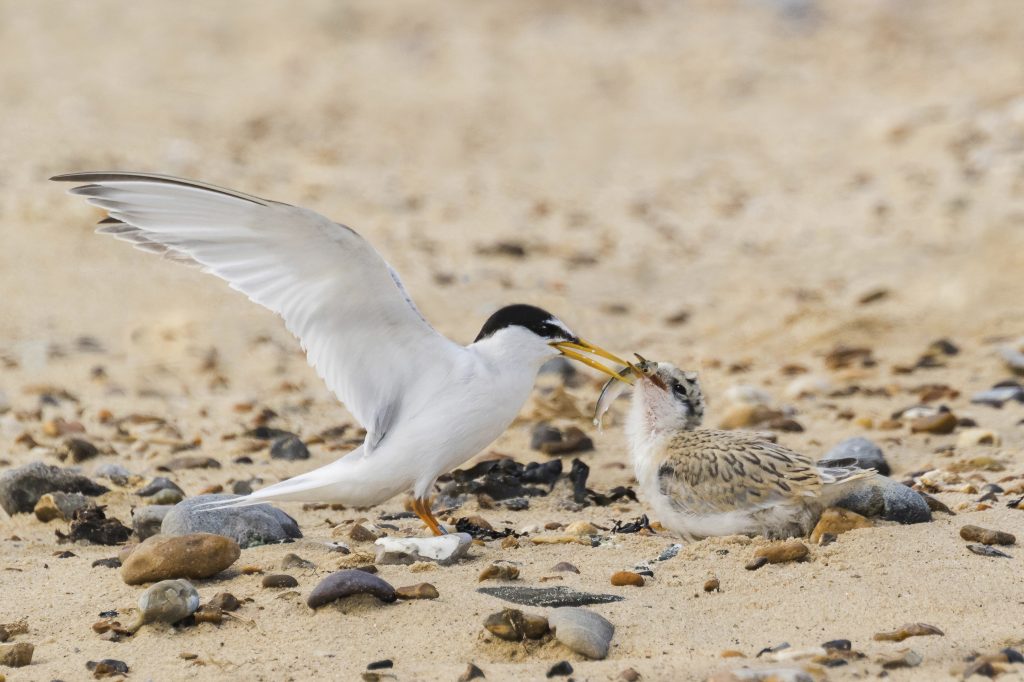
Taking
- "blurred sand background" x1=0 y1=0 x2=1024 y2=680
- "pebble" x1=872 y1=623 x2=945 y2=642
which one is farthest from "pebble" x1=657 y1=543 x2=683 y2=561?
"pebble" x1=872 y1=623 x2=945 y2=642

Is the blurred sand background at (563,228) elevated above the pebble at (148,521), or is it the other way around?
the blurred sand background at (563,228)

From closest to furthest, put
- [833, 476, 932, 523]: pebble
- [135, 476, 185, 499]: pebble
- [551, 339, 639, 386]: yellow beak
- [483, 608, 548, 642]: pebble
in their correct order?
[483, 608, 548, 642]: pebble, [833, 476, 932, 523]: pebble, [551, 339, 639, 386]: yellow beak, [135, 476, 185, 499]: pebble

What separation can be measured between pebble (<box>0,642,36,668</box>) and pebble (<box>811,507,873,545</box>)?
259 cm

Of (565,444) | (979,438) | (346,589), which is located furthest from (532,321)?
(979,438)

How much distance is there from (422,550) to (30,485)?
194 centimetres

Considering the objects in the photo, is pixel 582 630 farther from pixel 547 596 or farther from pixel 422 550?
pixel 422 550

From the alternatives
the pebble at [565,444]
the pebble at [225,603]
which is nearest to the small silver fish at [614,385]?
the pebble at [565,444]

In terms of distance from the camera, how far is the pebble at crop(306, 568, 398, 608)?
13.8ft

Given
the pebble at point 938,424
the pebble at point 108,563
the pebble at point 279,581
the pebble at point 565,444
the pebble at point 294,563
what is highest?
the pebble at point 938,424

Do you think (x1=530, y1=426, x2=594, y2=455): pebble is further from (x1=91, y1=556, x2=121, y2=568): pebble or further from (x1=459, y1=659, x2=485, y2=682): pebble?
(x1=459, y1=659, x2=485, y2=682): pebble

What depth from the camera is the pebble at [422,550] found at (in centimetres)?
464

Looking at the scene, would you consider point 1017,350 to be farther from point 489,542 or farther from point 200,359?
point 200,359

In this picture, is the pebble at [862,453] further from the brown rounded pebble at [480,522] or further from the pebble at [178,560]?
the pebble at [178,560]

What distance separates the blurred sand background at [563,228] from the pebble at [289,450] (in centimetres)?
10
